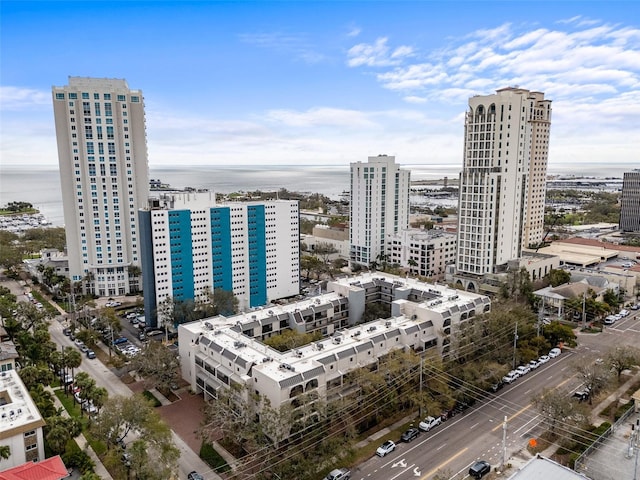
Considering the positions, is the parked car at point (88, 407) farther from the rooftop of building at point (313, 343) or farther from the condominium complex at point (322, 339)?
the rooftop of building at point (313, 343)

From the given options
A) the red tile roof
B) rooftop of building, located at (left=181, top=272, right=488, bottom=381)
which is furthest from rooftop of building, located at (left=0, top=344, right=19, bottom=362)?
the red tile roof

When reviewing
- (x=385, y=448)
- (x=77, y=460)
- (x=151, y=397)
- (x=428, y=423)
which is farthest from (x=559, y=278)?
(x=77, y=460)

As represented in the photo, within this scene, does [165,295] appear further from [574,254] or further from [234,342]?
[574,254]

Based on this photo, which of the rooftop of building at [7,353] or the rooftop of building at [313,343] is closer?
the rooftop of building at [313,343]

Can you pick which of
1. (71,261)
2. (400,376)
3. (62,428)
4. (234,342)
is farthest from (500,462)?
(71,261)

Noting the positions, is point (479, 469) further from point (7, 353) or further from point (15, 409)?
point (7, 353)

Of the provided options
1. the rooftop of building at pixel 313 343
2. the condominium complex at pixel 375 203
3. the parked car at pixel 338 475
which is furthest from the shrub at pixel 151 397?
the condominium complex at pixel 375 203
